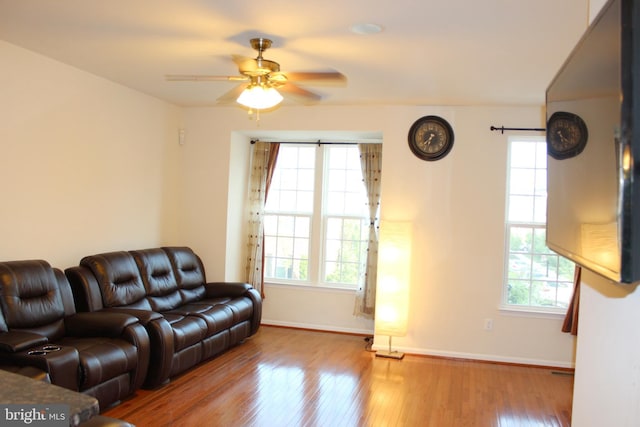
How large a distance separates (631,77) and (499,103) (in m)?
4.37

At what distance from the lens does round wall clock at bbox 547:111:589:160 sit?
5.10 feet

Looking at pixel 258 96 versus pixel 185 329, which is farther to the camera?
pixel 185 329

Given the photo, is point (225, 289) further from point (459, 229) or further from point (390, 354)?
point (459, 229)

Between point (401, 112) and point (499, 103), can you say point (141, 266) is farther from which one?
point (499, 103)

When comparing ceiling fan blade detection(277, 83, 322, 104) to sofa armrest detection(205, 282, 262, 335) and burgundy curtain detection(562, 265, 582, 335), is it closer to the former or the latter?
sofa armrest detection(205, 282, 262, 335)

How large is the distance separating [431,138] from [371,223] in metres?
1.25

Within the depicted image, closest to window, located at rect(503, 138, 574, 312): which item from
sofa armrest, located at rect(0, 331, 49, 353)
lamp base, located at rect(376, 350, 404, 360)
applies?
lamp base, located at rect(376, 350, 404, 360)

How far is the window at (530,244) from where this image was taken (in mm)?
5375

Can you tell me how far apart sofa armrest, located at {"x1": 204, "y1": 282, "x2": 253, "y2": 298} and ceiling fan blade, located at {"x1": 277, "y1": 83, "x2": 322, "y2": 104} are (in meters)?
2.45

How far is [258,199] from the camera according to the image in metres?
6.52

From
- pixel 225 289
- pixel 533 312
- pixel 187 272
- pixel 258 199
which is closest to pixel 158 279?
pixel 187 272

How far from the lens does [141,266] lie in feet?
16.2

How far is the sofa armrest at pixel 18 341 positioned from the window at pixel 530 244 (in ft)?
13.9

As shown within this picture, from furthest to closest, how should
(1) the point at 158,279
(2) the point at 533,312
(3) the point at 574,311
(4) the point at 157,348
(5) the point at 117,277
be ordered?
(2) the point at 533,312 < (1) the point at 158,279 < (3) the point at 574,311 < (5) the point at 117,277 < (4) the point at 157,348
